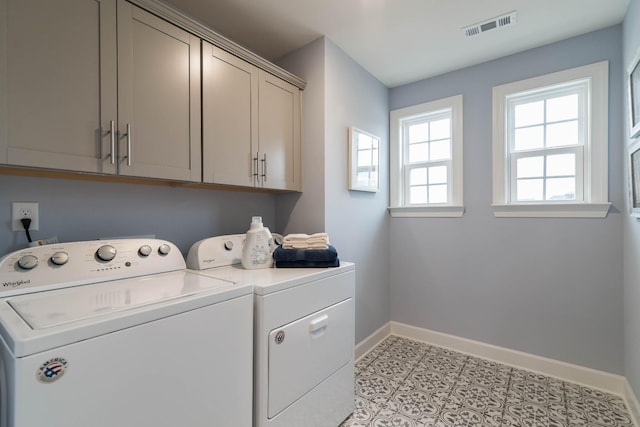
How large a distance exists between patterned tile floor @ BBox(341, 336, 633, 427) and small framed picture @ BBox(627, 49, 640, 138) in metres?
1.68

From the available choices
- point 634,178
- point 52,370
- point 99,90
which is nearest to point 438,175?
point 634,178

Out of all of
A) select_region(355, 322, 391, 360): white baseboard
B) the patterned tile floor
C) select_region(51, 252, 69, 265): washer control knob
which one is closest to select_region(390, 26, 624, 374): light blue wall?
select_region(355, 322, 391, 360): white baseboard

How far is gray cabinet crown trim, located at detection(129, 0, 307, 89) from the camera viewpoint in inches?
54.8

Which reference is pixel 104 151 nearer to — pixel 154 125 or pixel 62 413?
pixel 154 125

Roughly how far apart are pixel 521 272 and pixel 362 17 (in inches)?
88.7

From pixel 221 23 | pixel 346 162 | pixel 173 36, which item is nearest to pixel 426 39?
pixel 346 162

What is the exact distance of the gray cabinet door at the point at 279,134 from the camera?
191 cm

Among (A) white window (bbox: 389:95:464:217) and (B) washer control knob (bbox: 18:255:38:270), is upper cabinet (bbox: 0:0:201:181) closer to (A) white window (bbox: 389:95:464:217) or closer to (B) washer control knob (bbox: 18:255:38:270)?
(B) washer control knob (bbox: 18:255:38:270)

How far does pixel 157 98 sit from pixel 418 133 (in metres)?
2.32

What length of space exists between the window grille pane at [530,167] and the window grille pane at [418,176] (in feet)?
2.48

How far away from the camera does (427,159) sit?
282cm

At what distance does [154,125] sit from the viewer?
1.40 metres

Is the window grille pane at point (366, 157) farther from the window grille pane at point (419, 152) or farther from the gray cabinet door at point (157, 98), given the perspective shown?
the gray cabinet door at point (157, 98)

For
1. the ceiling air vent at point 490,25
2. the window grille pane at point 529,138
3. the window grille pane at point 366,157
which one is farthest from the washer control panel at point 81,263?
the window grille pane at point 529,138
